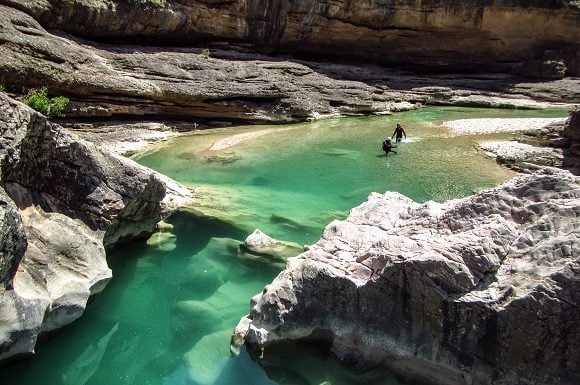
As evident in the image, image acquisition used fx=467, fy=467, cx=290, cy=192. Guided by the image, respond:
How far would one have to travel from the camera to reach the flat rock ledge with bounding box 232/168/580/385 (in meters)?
6.62

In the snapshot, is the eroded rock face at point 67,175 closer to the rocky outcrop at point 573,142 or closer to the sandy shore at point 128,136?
the sandy shore at point 128,136

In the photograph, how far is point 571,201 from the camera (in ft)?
24.3

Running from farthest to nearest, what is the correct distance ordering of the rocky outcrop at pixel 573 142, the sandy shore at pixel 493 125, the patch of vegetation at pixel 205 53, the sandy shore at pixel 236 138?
1. the patch of vegetation at pixel 205 53
2. the sandy shore at pixel 493 125
3. the sandy shore at pixel 236 138
4. the rocky outcrop at pixel 573 142

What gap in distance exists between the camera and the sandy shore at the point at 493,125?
25688 mm

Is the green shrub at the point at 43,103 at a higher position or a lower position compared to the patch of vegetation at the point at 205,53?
lower

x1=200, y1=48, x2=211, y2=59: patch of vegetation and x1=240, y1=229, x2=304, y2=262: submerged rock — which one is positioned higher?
x1=200, y1=48, x2=211, y2=59: patch of vegetation

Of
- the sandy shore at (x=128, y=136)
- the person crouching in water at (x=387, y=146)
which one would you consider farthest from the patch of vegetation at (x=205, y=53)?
the person crouching in water at (x=387, y=146)

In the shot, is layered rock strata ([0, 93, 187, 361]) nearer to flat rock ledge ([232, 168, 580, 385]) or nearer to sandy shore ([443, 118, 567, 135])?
flat rock ledge ([232, 168, 580, 385])

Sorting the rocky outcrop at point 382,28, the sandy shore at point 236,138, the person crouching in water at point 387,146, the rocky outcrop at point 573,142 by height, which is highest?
the rocky outcrop at point 382,28

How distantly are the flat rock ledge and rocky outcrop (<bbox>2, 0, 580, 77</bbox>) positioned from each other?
23920mm

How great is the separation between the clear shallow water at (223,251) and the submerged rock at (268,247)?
337 millimetres

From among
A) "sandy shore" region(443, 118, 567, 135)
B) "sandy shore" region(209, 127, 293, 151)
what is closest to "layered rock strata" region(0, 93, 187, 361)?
"sandy shore" region(209, 127, 293, 151)

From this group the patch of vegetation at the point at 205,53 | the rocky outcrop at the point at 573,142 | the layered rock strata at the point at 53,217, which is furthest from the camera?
the patch of vegetation at the point at 205,53

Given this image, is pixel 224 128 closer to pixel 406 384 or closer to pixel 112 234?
pixel 112 234
